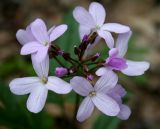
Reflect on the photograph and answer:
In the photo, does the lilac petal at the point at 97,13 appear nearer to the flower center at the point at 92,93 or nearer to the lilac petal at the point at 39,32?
the lilac petal at the point at 39,32

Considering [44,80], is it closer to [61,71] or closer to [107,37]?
[61,71]

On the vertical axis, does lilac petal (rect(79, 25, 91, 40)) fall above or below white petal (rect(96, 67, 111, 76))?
above

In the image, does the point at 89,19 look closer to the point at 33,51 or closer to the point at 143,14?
the point at 33,51

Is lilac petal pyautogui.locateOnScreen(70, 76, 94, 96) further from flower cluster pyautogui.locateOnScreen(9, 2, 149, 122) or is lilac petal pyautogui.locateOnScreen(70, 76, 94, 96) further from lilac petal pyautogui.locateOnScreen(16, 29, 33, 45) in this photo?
lilac petal pyautogui.locateOnScreen(16, 29, 33, 45)

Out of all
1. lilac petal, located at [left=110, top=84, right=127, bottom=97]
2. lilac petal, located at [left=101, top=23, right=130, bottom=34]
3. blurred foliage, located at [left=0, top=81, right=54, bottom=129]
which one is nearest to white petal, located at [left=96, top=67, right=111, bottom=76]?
lilac petal, located at [left=110, top=84, right=127, bottom=97]

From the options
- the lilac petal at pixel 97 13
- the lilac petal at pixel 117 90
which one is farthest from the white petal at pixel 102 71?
the lilac petal at pixel 97 13

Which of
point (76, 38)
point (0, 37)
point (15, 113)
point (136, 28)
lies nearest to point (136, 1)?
point (136, 28)
